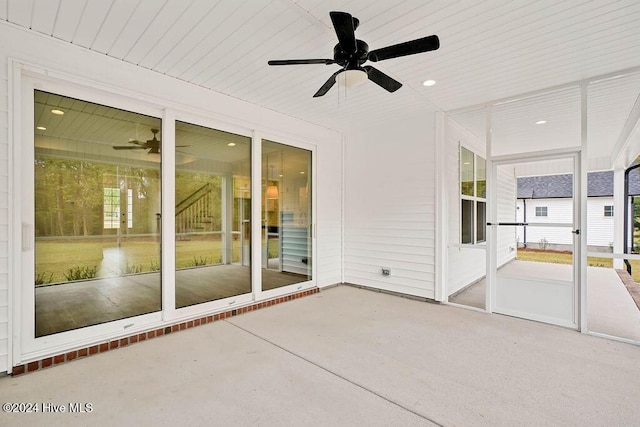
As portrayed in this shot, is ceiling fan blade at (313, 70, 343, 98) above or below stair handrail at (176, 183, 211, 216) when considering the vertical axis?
above

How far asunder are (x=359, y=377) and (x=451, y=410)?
722mm

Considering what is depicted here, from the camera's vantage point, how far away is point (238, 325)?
3674 millimetres

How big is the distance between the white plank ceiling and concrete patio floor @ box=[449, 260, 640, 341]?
169 cm

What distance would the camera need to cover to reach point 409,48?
2.23m

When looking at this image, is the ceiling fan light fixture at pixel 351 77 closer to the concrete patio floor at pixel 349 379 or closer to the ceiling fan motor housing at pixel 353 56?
the ceiling fan motor housing at pixel 353 56

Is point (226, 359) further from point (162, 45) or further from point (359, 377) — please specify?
point (162, 45)

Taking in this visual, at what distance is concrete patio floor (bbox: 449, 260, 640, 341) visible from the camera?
356 cm

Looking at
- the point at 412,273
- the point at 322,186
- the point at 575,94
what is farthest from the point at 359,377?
the point at 575,94

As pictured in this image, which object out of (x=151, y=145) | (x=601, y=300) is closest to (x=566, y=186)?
(x=601, y=300)

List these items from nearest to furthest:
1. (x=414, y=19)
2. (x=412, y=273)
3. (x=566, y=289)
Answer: (x=414, y=19), (x=566, y=289), (x=412, y=273)

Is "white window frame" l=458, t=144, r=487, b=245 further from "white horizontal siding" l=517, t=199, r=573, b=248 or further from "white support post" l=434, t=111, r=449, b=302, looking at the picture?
"white horizontal siding" l=517, t=199, r=573, b=248

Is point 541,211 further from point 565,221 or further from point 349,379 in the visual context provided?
point 349,379

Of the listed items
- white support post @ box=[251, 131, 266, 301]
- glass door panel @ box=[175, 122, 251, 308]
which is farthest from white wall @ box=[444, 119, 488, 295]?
glass door panel @ box=[175, 122, 251, 308]

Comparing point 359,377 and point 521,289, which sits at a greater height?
point 521,289
